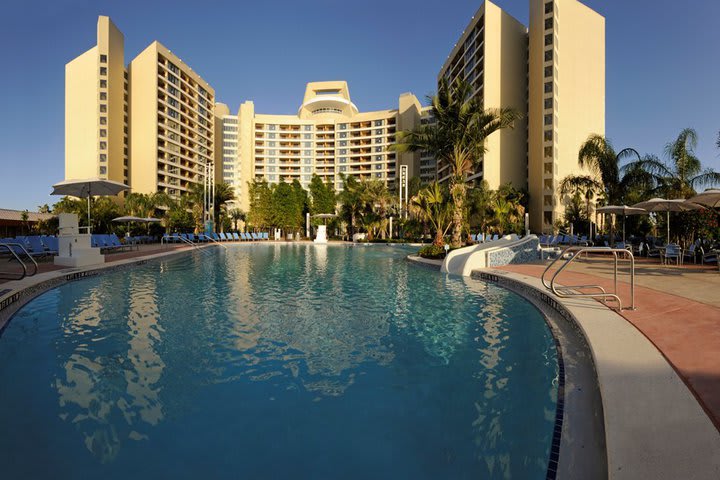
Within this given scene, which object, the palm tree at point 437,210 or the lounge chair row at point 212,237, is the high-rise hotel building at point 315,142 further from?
the palm tree at point 437,210

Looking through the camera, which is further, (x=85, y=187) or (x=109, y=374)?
(x=85, y=187)

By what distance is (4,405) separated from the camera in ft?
11.7

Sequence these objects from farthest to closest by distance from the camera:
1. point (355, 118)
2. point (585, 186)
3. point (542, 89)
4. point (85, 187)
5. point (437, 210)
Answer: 1. point (355, 118)
2. point (542, 89)
3. point (585, 186)
4. point (437, 210)
5. point (85, 187)

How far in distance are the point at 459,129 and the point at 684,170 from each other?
41.4 ft

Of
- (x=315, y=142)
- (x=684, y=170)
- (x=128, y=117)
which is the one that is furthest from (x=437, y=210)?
(x=315, y=142)

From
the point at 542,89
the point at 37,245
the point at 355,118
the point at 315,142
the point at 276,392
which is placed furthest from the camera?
the point at 315,142

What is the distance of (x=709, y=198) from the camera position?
1098cm

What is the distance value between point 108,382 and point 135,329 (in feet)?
7.07

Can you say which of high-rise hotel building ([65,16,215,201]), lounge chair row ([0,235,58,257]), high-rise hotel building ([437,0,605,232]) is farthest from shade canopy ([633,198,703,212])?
high-rise hotel building ([65,16,215,201])

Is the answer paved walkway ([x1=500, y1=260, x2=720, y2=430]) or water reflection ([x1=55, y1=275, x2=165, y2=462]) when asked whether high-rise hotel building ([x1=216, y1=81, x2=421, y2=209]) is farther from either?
water reflection ([x1=55, y1=275, x2=165, y2=462])

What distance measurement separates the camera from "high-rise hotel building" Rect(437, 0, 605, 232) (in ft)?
151

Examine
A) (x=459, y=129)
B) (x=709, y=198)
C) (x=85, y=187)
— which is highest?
(x=459, y=129)

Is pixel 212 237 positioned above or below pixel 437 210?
below

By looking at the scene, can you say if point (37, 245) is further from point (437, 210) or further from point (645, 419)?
point (645, 419)
